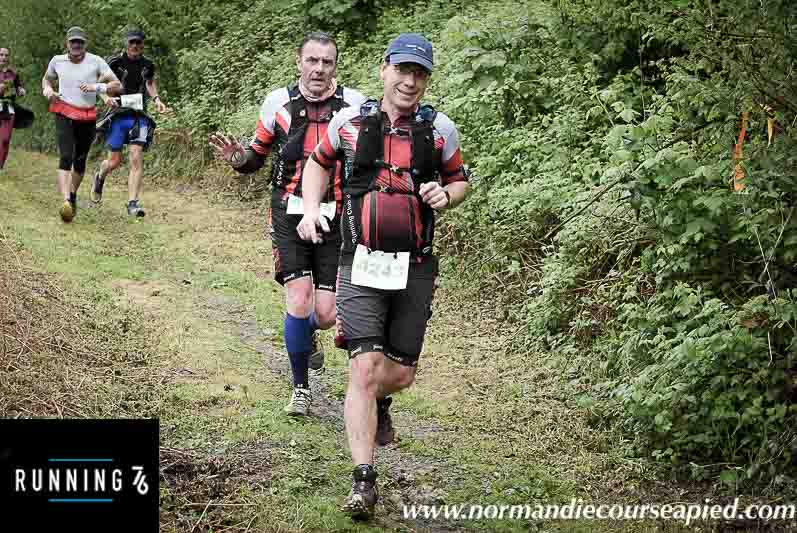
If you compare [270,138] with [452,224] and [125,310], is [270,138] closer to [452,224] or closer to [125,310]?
[125,310]

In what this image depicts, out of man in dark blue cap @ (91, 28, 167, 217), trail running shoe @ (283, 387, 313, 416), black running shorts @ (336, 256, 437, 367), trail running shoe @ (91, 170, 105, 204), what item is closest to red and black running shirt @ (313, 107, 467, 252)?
black running shorts @ (336, 256, 437, 367)

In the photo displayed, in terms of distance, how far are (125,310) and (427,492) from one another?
12.3 ft

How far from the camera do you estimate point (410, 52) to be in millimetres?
5336

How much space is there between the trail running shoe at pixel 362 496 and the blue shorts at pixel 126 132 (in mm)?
9275

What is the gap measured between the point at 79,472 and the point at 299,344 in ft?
9.47

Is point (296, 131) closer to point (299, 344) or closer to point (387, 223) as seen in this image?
point (299, 344)

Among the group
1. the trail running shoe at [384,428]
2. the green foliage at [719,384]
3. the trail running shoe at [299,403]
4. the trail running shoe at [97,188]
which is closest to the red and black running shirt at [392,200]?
the trail running shoe at [384,428]

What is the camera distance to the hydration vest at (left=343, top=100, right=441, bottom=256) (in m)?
5.38

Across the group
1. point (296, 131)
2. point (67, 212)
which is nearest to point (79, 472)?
point (296, 131)

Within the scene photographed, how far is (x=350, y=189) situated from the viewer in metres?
5.46

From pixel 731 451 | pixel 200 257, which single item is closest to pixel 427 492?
pixel 731 451

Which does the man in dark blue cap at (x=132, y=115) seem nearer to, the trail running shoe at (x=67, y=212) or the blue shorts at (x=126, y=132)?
the blue shorts at (x=126, y=132)

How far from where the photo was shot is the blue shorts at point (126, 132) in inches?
535

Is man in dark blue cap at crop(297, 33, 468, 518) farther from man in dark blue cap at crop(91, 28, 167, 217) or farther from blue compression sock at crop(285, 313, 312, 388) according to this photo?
man in dark blue cap at crop(91, 28, 167, 217)
